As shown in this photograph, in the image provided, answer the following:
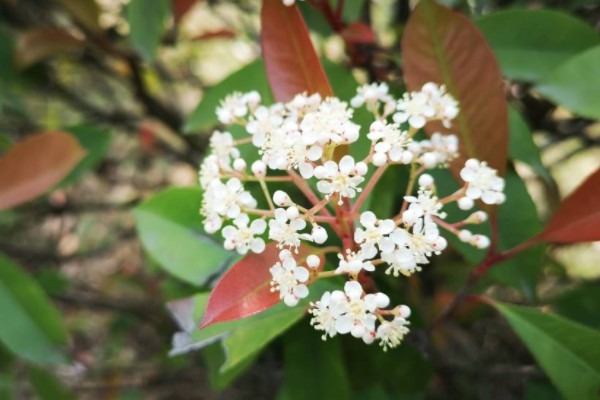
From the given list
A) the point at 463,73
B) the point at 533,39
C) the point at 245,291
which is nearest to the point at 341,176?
the point at 245,291

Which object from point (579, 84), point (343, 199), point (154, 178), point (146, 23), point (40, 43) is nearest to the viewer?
point (343, 199)

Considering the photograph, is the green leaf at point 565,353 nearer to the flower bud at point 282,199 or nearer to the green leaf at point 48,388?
the flower bud at point 282,199

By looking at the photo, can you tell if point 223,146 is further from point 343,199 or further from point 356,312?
point 356,312

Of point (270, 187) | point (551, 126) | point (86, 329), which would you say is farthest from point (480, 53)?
point (86, 329)

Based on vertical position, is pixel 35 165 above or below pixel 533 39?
below

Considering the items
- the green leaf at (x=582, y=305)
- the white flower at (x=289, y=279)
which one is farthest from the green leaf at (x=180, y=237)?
the green leaf at (x=582, y=305)

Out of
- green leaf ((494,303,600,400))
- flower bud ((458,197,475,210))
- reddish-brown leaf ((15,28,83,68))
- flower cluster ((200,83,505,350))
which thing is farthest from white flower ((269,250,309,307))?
reddish-brown leaf ((15,28,83,68))
